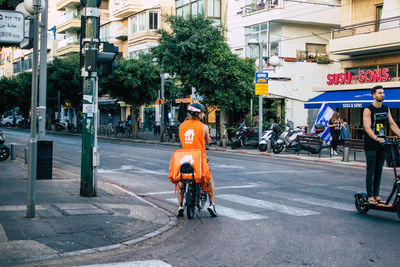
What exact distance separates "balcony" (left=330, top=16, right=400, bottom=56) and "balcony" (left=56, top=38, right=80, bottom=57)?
41090mm

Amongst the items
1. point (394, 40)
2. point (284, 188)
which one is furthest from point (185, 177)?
point (394, 40)

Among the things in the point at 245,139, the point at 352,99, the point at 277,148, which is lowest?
the point at 277,148

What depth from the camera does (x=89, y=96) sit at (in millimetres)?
9648

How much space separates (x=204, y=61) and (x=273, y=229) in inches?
927

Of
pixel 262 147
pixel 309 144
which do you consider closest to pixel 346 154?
pixel 309 144

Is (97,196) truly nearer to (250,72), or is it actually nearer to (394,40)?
(394,40)

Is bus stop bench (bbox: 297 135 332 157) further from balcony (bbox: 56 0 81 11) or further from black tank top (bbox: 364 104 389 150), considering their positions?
balcony (bbox: 56 0 81 11)

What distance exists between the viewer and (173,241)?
6648 millimetres

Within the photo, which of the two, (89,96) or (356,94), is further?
(356,94)

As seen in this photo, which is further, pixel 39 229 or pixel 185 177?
pixel 185 177

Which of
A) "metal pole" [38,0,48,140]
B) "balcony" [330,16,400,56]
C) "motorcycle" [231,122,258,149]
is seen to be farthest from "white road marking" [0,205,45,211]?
"balcony" [330,16,400,56]

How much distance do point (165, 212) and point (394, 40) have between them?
67.7 ft

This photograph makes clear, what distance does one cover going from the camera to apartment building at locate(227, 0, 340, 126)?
35312mm

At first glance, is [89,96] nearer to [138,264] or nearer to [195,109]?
[195,109]
